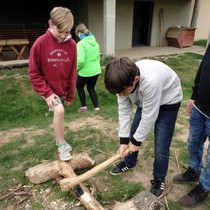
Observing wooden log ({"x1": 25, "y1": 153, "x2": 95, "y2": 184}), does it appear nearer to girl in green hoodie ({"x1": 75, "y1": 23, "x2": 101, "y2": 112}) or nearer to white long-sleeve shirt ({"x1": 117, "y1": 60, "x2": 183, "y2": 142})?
white long-sleeve shirt ({"x1": 117, "y1": 60, "x2": 183, "y2": 142})

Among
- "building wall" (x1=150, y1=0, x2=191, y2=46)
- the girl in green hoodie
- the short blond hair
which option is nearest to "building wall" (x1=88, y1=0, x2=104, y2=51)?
"building wall" (x1=150, y1=0, x2=191, y2=46)

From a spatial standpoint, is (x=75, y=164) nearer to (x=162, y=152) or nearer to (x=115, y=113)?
(x=162, y=152)

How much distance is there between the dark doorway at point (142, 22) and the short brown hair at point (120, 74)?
1047 centimetres

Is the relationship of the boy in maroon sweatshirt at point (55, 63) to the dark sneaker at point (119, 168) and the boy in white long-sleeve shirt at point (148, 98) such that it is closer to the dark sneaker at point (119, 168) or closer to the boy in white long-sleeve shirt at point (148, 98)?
Result: the dark sneaker at point (119, 168)

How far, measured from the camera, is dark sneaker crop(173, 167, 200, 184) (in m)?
2.78

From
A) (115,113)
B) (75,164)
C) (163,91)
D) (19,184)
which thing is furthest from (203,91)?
(115,113)

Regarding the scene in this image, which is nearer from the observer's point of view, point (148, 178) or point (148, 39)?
point (148, 178)

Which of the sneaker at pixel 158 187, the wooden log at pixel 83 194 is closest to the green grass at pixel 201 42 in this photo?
the sneaker at pixel 158 187

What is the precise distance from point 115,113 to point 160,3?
881 centimetres

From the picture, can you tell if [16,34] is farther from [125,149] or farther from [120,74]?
[120,74]

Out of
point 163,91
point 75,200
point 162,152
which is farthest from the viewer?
point 75,200

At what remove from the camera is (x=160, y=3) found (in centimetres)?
1180

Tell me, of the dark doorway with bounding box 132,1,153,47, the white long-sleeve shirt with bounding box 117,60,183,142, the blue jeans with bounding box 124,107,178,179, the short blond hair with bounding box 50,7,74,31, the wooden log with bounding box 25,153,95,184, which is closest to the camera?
the white long-sleeve shirt with bounding box 117,60,183,142

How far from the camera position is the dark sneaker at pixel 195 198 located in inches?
98.6
